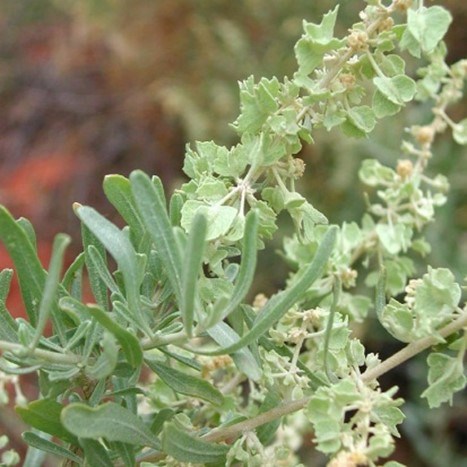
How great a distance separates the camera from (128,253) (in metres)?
0.46

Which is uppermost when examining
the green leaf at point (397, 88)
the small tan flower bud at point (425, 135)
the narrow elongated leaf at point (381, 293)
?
the green leaf at point (397, 88)

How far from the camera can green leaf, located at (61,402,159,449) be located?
0.43m

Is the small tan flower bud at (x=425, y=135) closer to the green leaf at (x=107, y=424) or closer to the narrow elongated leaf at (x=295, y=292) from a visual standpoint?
the narrow elongated leaf at (x=295, y=292)

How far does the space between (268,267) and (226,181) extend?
6.15 feet

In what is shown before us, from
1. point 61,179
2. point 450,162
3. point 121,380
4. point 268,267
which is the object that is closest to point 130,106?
point 61,179

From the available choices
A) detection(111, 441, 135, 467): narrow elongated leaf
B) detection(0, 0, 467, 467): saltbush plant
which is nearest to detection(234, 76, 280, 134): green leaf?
detection(0, 0, 467, 467): saltbush plant

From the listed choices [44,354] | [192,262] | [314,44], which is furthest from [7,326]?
[314,44]

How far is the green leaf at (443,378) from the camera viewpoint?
471 millimetres

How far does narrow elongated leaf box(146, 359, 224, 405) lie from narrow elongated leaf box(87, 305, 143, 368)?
0.04 metres

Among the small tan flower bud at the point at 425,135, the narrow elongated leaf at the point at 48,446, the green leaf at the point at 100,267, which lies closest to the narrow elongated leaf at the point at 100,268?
the green leaf at the point at 100,267

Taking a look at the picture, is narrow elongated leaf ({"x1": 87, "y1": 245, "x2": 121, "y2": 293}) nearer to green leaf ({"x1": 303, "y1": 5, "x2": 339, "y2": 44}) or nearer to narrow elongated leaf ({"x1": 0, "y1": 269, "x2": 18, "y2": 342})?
narrow elongated leaf ({"x1": 0, "y1": 269, "x2": 18, "y2": 342})

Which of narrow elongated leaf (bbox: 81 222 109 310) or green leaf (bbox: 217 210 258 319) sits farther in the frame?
narrow elongated leaf (bbox: 81 222 109 310)

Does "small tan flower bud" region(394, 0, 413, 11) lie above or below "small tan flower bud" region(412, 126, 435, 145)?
above

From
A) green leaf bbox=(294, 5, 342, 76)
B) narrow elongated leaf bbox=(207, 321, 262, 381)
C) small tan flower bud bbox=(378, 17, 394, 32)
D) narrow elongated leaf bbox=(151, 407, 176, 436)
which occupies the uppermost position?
small tan flower bud bbox=(378, 17, 394, 32)
